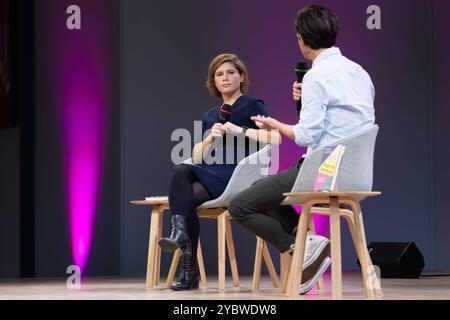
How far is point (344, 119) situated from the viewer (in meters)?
3.35

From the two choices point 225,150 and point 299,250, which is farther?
point 225,150

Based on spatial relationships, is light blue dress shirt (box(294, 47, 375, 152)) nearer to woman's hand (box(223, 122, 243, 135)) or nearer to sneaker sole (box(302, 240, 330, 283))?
sneaker sole (box(302, 240, 330, 283))

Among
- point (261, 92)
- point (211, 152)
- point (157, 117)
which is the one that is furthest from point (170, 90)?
point (211, 152)

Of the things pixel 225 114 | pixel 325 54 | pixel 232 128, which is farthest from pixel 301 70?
pixel 225 114

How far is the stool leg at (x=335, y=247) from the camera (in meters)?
3.16

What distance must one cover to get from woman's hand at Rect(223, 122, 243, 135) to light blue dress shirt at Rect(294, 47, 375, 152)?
716 millimetres

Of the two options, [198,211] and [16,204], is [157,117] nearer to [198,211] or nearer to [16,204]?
[16,204]

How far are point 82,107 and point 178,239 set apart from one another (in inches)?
101

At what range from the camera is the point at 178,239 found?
13.0 ft

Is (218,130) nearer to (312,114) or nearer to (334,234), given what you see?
(312,114)

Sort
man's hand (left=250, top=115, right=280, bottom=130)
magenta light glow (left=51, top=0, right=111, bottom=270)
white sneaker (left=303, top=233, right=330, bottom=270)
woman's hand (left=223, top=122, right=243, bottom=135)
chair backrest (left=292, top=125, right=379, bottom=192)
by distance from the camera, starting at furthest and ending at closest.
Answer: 1. magenta light glow (left=51, top=0, right=111, bottom=270)
2. woman's hand (left=223, top=122, right=243, bottom=135)
3. white sneaker (left=303, top=233, right=330, bottom=270)
4. man's hand (left=250, top=115, right=280, bottom=130)
5. chair backrest (left=292, top=125, right=379, bottom=192)

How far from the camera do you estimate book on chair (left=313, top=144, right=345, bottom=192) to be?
10.2 feet

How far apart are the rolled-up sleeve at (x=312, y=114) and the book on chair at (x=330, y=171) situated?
147 millimetres

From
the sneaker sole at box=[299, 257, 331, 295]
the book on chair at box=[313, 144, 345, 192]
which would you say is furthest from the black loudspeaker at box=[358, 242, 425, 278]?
the book on chair at box=[313, 144, 345, 192]
